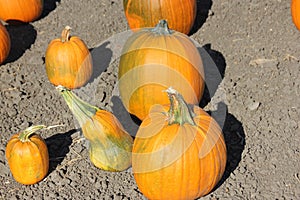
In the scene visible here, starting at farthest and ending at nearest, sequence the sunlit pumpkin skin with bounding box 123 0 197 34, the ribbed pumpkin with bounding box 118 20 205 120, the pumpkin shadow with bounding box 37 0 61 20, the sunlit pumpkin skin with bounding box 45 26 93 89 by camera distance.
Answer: the pumpkin shadow with bounding box 37 0 61 20
the sunlit pumpkin skin with bounding box 123 0 197 34
the sunlit pumpkin skin with bounding box 45 26 93 89
the ribbed pumpkin with bounding box 118 20 205 120

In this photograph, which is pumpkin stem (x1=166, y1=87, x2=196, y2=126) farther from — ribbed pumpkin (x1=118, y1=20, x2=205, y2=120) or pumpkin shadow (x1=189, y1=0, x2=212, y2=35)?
pumpkin shadow (x1=189, y1=0, x2=212, y2=35)

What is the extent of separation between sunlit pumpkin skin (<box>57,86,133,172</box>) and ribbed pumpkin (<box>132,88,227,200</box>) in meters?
0.25

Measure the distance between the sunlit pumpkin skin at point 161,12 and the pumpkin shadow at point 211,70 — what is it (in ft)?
1.05

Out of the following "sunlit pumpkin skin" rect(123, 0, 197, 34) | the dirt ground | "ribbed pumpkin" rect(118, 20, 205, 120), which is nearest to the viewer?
the dirt ground

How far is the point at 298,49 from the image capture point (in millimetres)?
5711

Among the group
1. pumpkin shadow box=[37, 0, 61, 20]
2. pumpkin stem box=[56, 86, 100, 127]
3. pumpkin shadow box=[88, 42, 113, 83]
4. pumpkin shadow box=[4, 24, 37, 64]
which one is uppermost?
pumpkin stem box=[56, 86, 100, 127]

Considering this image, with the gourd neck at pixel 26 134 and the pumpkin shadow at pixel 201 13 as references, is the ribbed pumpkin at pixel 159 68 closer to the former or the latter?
the gourd neck at pixel 26 134

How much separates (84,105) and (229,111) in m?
1.38

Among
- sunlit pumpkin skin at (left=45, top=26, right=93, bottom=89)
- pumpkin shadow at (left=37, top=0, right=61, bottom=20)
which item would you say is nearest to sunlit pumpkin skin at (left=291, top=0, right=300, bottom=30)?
sunlit pumpkin skin at (left=45, top=26, right=93, bottom=89)

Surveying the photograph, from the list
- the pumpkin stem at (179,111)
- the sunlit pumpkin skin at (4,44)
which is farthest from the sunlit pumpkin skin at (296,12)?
the sunlit pumpkin skin at (4,44)

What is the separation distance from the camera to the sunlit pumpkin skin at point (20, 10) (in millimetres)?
6145

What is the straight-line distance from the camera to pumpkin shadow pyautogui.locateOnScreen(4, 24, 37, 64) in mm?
6004

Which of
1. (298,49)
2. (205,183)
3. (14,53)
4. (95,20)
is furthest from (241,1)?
(205,183)

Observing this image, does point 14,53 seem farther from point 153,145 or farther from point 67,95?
point 153,145
